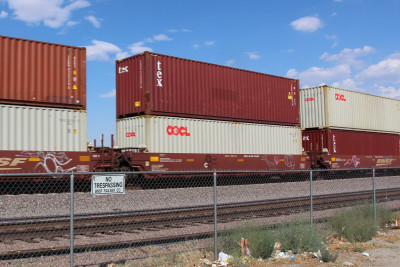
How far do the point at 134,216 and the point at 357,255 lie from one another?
5055 millimetres

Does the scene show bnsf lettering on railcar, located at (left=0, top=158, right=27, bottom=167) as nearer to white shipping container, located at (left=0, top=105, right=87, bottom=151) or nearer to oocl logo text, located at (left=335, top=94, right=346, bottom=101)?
white shipping container, located at (left=0, top=105, right=87, bottom=151)

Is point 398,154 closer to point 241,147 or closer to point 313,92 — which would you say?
point 313,92

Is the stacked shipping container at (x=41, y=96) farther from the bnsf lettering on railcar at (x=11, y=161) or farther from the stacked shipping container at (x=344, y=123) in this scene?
the stacked shipping container at (x=344, y=123)

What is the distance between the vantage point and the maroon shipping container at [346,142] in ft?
73.4

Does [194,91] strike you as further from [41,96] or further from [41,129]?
[41,129]

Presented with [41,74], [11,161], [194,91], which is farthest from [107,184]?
[194,91]

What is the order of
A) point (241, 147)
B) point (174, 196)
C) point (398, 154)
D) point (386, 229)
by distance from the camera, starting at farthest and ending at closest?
point (398, 154) < point (241, 147) < point (174, 196) < point (386, 229)

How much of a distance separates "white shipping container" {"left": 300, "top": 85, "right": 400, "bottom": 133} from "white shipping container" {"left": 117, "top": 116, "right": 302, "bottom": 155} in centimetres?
400

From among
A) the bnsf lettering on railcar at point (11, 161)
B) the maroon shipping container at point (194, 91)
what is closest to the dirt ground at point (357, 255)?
the bnsf lettering on railcar at point (11, 161)

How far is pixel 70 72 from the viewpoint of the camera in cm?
1388

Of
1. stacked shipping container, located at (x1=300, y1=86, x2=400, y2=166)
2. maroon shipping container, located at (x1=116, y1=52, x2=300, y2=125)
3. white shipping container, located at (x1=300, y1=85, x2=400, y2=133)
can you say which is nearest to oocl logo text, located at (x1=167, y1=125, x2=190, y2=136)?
maroon shipping container, located at (x1=116, y1=52, x2=300, y2=125)

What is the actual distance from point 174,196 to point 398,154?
20.3 m

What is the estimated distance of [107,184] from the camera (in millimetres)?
5461

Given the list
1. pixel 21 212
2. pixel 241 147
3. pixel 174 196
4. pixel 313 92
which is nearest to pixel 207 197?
pixel 174 196
